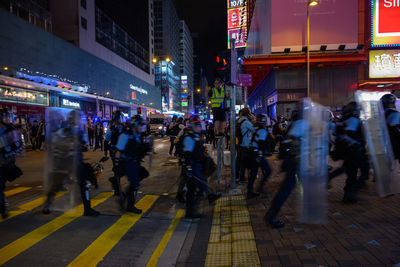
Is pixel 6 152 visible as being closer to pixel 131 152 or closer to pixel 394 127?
pixel 131 152

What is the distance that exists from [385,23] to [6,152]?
25.5 m

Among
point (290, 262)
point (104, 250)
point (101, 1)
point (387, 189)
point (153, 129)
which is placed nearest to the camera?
point (290, 262)

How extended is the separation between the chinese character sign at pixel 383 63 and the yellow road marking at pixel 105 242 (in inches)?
891

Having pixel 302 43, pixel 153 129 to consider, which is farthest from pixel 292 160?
pixel 153 129

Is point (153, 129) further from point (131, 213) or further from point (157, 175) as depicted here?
point (131, 213)

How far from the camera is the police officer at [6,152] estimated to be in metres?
4.54

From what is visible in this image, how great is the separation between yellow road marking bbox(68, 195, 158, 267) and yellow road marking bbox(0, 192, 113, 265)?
33.1 inches

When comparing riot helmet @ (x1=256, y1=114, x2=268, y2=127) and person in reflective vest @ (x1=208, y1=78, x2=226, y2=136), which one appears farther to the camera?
person in reflective vest @ (x1=208, y1=78, x2=226, y2=136)

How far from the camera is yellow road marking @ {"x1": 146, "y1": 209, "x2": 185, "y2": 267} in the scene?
3174mm

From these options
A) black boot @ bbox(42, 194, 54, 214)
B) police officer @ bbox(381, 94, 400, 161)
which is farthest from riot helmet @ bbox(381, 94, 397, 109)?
black boot @ bbox(42, 194, 54, 214)

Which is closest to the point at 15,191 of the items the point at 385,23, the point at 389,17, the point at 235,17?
the point at 385,23

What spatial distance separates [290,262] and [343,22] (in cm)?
2277

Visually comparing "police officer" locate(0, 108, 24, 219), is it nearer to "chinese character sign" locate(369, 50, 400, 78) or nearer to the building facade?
the building facade

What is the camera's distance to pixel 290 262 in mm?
2893
